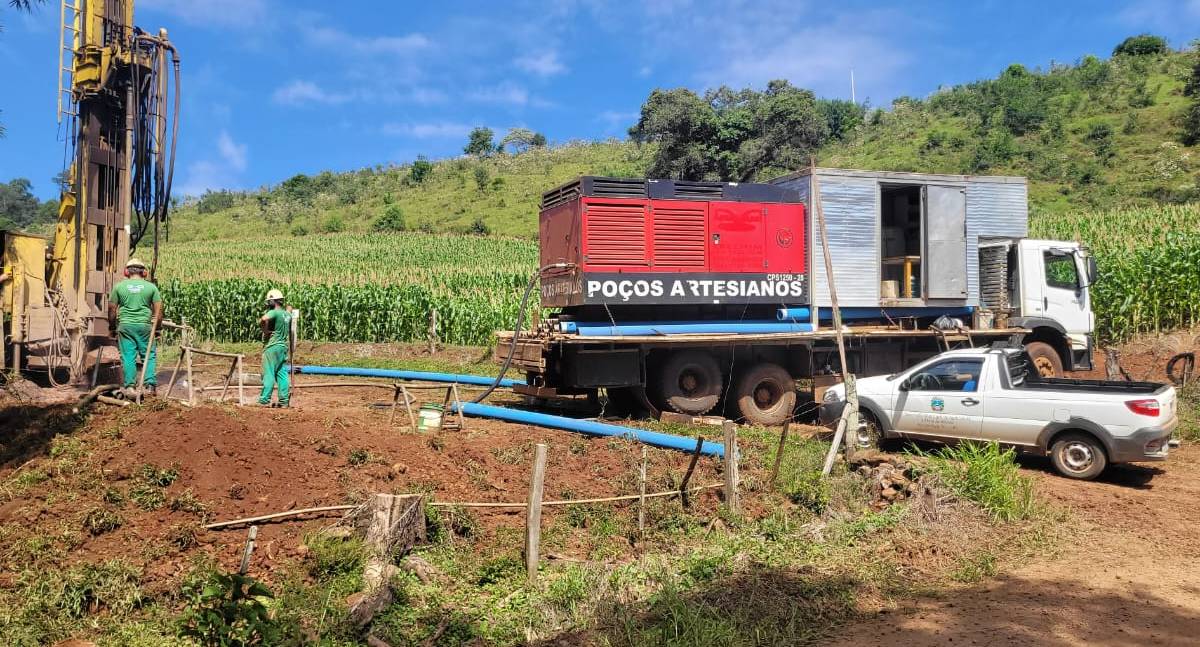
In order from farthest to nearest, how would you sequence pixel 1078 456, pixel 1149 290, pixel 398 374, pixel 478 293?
pixel 478 293
pixel 1149 290
pixel 398 374
pixel 1078 456

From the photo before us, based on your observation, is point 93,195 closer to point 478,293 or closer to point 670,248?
point 670,248

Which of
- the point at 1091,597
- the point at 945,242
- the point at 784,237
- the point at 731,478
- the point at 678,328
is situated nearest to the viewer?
the point at 1091,597

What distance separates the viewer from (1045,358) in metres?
14.3

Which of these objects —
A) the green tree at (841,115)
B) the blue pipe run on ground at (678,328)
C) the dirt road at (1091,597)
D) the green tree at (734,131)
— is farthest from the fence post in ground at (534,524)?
the green tree at (841,115)

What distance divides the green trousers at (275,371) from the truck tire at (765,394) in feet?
21.7

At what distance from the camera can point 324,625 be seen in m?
5.41

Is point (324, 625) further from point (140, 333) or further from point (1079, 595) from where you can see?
point (140, 333)

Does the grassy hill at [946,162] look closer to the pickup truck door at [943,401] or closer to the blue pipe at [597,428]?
the pickup truck door at [943,401]

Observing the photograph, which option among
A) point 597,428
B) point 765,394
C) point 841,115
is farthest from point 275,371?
point 841,115

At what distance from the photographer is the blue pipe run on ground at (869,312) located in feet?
43.3

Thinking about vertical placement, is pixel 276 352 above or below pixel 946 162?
below

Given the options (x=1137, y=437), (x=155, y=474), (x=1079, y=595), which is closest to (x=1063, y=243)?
(x=1137, y=437)

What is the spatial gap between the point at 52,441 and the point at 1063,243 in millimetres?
15190

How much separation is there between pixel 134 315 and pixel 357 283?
24.3m
